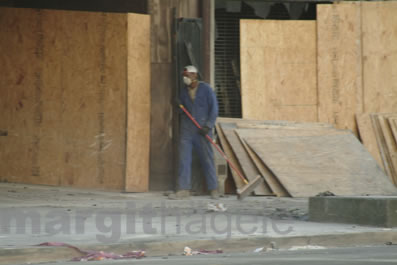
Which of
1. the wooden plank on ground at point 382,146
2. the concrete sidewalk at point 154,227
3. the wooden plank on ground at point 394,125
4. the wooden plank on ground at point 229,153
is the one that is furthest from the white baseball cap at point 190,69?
the wooden plank on ground at point 394,125

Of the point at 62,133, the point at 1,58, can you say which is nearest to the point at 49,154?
the point at 62,133

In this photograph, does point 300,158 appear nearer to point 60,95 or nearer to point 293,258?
point 60,95

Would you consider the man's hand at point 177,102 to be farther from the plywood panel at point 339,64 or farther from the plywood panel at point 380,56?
the plywood panel at point 380,56

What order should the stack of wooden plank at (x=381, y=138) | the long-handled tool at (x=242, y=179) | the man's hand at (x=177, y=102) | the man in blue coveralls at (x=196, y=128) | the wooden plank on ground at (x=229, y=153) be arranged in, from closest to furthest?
the long-handled tool at (x=242, y=179) < the man in blue coveralls at (x=196, y=128) < the man's hand at (x=177, y=102) < the wooden plank on ground at (x=229, y=153) < the stack of wooden plank at (x=381, y=138)

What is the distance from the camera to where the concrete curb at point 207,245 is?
315 inches


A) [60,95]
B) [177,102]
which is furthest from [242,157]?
[60,95]

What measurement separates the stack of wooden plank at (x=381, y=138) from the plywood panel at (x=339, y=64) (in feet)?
0.69

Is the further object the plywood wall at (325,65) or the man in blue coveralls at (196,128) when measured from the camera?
the plywood wall at (325,65)

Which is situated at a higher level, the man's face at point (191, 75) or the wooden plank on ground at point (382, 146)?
the man's face at point (191, 75)

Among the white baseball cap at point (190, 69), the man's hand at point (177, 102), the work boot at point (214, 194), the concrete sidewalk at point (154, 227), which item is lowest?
the work boot at point (214, 194)

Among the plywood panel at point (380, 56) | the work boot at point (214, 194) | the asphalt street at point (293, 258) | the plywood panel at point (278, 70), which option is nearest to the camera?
the asphalt street at point (293, 258)

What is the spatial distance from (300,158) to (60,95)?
14.1 ft

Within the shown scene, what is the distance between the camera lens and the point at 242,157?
1633 cm

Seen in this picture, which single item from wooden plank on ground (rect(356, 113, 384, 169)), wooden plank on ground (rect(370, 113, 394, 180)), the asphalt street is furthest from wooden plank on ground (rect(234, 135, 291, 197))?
the asphalt street
